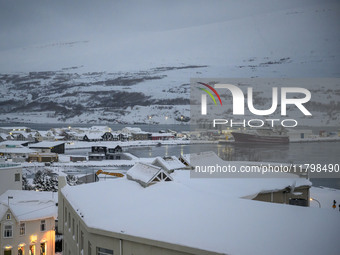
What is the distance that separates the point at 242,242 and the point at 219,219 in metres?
0.99

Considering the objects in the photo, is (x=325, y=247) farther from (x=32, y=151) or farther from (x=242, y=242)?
(x=32, y=151)

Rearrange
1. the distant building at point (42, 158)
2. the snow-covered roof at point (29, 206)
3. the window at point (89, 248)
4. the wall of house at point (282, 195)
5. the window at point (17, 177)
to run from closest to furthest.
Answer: the window at point (89, 248)
the wall of house at point (282, 195)
the snow-covered roof at point (29, 206)
the window at point (17, 177)
the distant building at point (42, 158)

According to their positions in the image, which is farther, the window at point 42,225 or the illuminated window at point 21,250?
the window at point 42,225

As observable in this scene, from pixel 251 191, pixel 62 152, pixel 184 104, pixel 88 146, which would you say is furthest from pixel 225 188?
pixel 184 104

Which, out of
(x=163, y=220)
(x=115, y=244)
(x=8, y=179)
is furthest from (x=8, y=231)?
(x=163, y=220)

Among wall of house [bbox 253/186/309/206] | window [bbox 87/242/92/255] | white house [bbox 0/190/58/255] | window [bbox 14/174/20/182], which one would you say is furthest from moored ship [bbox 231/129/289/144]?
window [bbox 87/242/92/255]

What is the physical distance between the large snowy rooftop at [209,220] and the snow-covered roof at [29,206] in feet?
10.7

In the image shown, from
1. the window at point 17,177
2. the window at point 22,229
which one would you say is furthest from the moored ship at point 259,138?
the window at point 22,229

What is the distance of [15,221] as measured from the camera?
424 inches

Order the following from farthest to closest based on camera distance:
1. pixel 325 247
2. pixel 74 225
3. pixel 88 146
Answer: pixel 88 146 → pixel 74 225 → pixel 325 247

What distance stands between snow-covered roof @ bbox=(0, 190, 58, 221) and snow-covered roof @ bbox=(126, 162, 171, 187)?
137 inches

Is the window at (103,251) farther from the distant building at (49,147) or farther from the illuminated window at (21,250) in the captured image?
the distant building at (49,147)

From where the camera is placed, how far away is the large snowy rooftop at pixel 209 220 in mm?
4871

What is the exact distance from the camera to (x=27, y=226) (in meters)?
11.0
